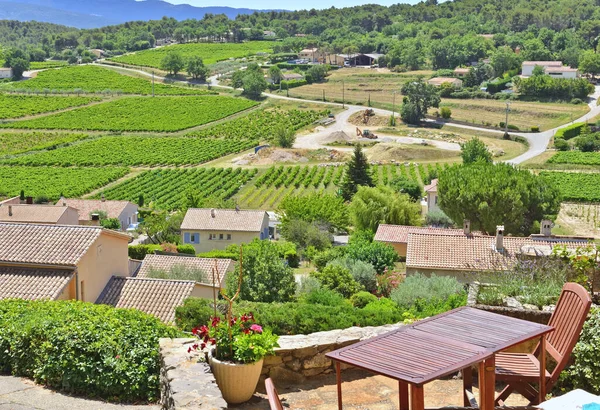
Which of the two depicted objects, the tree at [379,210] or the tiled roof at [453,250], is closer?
the tiled roof at [453,250]

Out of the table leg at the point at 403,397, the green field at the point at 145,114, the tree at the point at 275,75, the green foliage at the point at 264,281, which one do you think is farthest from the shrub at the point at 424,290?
the tree at the point at 275,75

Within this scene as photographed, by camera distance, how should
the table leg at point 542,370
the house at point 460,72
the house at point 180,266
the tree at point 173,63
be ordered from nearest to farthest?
1. the table leg at point 542,370
2. the house at point 180,266
3. the house at point 460,72
4. the tree at point 173,63

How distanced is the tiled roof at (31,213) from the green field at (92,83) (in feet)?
300

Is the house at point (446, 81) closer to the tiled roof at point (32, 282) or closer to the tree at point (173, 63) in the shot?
the tree at point (173, 63)

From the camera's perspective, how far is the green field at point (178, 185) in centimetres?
6462

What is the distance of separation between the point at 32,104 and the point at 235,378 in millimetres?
120506

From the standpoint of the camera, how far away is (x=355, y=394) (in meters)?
8.13

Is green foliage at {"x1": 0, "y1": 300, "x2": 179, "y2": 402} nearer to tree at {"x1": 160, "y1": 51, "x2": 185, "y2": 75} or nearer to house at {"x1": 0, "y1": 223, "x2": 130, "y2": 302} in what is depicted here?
house at {"x1": 0, "y1": 223, "x2": 130, "y2": 302}

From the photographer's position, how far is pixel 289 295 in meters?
25.3

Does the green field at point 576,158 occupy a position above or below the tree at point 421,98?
below

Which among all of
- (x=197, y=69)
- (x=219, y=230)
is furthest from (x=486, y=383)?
(x=197, y=69)

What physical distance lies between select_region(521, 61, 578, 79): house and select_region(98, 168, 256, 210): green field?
246 ft

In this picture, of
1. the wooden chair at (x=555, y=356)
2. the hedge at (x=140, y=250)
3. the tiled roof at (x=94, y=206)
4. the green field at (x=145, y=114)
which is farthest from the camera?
the green field at (x=145, y=114)

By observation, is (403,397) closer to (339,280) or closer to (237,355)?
(237,355)
